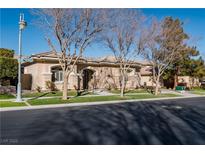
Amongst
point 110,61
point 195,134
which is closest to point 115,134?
point 195,134

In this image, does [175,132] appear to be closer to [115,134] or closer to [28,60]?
[115,134]

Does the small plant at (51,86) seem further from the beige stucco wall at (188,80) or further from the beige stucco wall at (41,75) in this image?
the beige stucco wall at (188,80)

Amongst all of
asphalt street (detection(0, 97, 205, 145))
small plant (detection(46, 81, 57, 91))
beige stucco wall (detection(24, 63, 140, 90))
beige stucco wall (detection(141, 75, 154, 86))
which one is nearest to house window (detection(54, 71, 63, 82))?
beige stucco wall (detection(24, 63, 140, 90))

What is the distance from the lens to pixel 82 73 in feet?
93.5

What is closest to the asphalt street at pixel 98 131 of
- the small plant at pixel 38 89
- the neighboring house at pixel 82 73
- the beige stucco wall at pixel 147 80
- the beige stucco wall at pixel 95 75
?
the small plant at pixel 38 89

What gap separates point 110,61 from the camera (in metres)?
30.6

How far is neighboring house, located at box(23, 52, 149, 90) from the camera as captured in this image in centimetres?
2523

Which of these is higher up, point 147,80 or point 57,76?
point 57,76

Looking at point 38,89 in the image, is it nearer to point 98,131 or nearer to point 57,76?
point 57,76

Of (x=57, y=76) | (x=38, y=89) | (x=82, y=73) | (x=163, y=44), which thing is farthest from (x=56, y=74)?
(x=163, y=44)

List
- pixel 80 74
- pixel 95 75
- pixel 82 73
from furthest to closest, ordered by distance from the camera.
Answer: pixel 95 75 → pixel 82 73 → pixel 80 74

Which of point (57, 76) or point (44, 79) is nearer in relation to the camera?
point (44, 79)

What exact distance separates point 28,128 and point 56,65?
17504 mm

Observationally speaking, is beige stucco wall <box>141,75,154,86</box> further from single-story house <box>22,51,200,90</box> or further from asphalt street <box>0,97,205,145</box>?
asphalt street <box>0,97,205,145</box>
